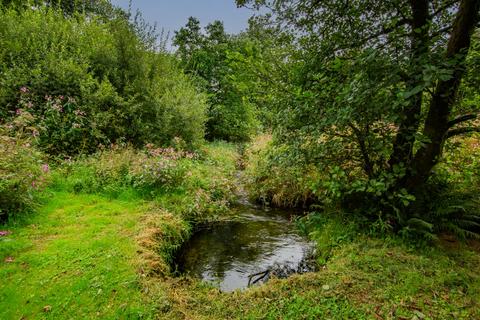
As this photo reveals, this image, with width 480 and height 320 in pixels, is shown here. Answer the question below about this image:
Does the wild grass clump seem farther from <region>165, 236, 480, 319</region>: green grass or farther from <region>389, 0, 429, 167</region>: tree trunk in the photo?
<region>389, 0, 429, 167</region>: tree trunk

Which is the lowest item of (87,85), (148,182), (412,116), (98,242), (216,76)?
(98,242)

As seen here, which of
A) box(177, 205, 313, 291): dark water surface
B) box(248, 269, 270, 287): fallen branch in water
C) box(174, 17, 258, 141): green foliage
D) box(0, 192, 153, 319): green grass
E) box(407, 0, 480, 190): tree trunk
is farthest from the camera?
box(174, 17, 258, 141): green foliage

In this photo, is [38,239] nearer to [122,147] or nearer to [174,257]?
[174,257]

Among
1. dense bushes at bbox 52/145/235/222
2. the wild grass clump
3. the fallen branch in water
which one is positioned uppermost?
dense bushes at bbox 52/145/235/222

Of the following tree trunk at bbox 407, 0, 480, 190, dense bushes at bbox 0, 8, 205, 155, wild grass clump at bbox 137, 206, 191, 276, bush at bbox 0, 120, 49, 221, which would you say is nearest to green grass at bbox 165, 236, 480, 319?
wild grass clump at bbox 137, 206, 191, 276

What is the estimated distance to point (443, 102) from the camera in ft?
11.8

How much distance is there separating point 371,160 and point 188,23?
18.1 m

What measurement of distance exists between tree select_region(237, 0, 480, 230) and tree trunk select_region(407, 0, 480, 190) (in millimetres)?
10

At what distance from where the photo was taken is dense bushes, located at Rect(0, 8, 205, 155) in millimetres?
7590

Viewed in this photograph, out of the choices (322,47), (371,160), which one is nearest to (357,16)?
(322,47)

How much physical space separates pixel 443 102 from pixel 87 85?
28.1 ft

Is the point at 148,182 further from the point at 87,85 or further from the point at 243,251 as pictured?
the point at 87,85

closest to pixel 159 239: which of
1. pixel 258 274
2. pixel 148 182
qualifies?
pixel 258 274

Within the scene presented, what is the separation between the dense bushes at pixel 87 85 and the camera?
24.9 ft
